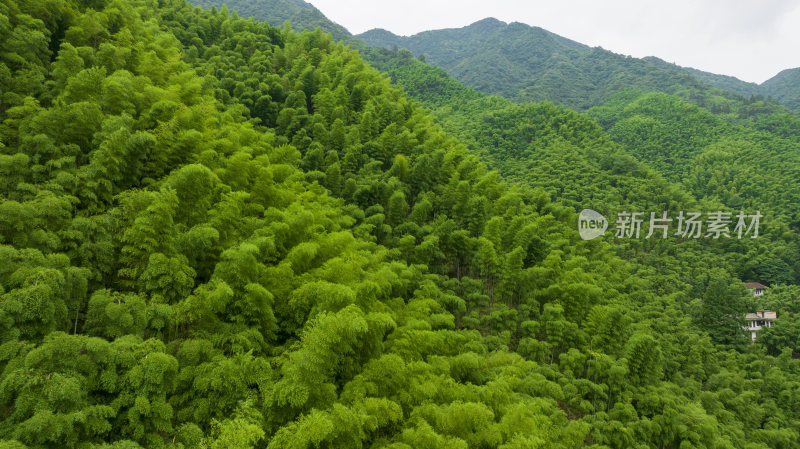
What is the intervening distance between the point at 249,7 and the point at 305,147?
186ft

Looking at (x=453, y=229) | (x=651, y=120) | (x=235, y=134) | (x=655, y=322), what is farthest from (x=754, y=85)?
(x=235, y=134)

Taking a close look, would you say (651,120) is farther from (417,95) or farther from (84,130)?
(84,130)

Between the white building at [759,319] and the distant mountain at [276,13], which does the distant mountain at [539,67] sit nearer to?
the distant mountain at [276,13]

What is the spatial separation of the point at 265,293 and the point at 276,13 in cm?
6540

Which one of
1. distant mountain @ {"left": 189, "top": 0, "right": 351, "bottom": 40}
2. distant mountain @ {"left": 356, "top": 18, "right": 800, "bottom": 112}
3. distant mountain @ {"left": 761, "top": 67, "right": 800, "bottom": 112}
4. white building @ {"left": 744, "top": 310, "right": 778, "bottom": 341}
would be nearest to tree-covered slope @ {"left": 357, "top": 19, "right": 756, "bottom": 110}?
distant mountain @ {"left": 356, "top": 18, "right": 800, "bottom": 112}

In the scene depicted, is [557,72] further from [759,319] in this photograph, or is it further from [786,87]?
[759,319]

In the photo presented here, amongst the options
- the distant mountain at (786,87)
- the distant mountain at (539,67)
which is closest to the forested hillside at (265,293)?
the distant mountain at (539,67)

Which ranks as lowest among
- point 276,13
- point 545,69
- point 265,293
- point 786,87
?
point 265,293

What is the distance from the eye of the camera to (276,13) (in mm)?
59062

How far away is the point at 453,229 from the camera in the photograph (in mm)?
14727

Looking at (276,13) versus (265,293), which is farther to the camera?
(276,13)

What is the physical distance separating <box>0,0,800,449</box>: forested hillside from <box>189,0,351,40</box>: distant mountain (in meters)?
43.7

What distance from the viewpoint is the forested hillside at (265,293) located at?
4.68 meters

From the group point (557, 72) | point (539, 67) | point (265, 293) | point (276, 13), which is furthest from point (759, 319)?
point (539, 67)
